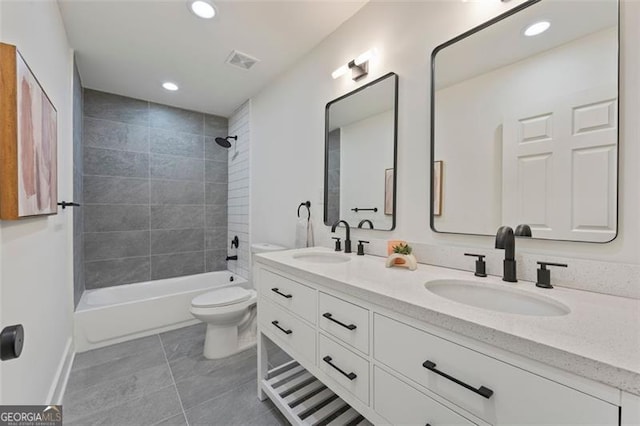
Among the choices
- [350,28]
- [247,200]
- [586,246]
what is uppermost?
[350,28]

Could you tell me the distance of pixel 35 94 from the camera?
3.51 feet

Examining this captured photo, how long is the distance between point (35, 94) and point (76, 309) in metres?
2.10

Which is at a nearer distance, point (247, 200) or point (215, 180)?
point (247, 200)

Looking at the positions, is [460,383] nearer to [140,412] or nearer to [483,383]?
[483,383]

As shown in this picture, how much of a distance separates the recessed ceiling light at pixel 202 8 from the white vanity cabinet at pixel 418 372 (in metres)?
1.81

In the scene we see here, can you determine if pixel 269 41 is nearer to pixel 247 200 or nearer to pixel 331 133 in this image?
pixel 331 133

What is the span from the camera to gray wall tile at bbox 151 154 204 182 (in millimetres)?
3258

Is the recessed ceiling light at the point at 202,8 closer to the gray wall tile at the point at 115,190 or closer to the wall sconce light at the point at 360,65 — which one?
the wall sconce light at the point at 360,65

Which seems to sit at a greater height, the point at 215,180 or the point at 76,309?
the point at 215,180

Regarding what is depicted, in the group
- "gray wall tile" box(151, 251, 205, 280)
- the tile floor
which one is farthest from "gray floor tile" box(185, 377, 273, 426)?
"gray wall tile" box(151, 251, 205, 280)

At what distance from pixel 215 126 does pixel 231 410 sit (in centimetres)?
336

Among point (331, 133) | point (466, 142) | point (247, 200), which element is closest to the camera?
point (466, 142)

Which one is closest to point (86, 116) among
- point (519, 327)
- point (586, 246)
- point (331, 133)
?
point (331, 133)

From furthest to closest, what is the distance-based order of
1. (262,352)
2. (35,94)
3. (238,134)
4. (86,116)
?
(238,134)
(86,116)
(262,352)
(35,94)
